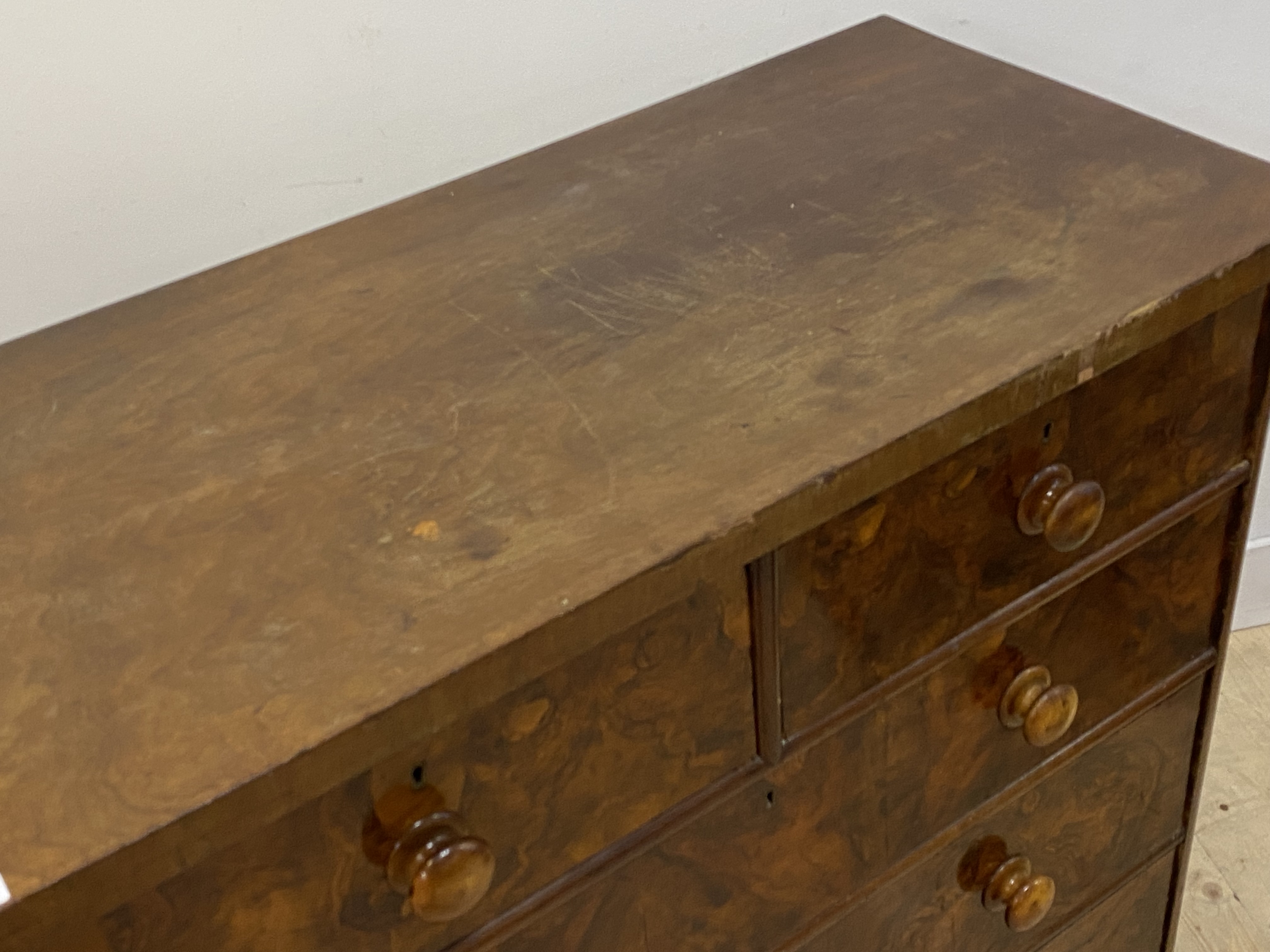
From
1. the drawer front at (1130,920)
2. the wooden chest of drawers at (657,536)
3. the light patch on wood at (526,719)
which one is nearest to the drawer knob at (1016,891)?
the wooden chest of drawers at (657,536)

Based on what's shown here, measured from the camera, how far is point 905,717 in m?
0.87

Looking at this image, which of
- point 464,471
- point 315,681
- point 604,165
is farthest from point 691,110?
point 315,681

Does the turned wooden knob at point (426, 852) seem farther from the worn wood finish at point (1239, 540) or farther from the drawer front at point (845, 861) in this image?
the worn wood finish at point (1239, 540)

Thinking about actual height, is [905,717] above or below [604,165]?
below

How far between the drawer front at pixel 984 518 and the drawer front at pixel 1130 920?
419 millimetres

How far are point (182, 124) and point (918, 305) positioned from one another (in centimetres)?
51

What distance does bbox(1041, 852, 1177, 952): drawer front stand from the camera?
116 cm

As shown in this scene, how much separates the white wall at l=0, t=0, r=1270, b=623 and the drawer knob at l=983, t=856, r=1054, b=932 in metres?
0.65

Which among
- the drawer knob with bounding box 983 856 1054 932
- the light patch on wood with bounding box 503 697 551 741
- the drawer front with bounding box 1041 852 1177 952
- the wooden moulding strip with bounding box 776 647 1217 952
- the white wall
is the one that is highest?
the white wall

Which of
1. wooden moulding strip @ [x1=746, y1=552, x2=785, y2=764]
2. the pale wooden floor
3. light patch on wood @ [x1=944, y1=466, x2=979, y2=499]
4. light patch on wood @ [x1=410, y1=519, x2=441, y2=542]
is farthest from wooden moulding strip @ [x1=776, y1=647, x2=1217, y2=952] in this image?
the pale wooden floor

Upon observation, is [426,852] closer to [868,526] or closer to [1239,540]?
[868,526]

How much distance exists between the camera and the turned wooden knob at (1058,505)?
32.3 inches

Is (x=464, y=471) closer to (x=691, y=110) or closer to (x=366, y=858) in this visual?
(x=366, y=858)

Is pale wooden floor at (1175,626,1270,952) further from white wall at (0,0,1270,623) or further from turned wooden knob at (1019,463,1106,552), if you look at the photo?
white wall at (0,0,1270,623)
